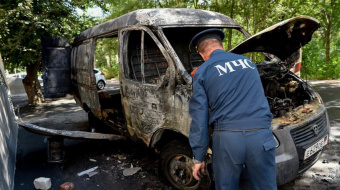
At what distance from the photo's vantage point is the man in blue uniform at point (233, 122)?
66.9 inches

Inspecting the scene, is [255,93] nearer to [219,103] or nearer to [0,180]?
[219,103]

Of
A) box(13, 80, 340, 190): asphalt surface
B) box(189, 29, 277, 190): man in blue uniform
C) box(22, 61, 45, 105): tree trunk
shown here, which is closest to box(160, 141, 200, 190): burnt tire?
box(13, 80, 340, 190): asphalt surface

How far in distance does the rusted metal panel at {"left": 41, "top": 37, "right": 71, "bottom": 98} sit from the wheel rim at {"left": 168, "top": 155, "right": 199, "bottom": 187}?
422 cm

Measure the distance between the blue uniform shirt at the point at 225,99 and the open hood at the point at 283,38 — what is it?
1.01m

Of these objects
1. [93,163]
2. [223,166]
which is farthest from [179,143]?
[93,163]

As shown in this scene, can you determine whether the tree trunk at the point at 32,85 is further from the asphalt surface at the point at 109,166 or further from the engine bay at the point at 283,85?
the engine bay at the point at 283,85

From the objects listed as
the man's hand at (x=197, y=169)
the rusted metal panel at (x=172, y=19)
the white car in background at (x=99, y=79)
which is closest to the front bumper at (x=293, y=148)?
the man's hand at (x=197, y=169)

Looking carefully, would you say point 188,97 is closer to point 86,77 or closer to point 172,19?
point 172,19

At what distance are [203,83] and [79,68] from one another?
407 centimetres

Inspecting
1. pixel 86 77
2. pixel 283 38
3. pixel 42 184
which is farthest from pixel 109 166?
pixel 283 38

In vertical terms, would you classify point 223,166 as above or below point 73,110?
above

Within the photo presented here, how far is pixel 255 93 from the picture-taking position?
1.79 m

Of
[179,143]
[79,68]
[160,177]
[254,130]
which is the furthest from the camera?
[79,68]

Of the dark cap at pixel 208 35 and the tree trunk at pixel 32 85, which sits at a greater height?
the dark cap at pixel 208 35
